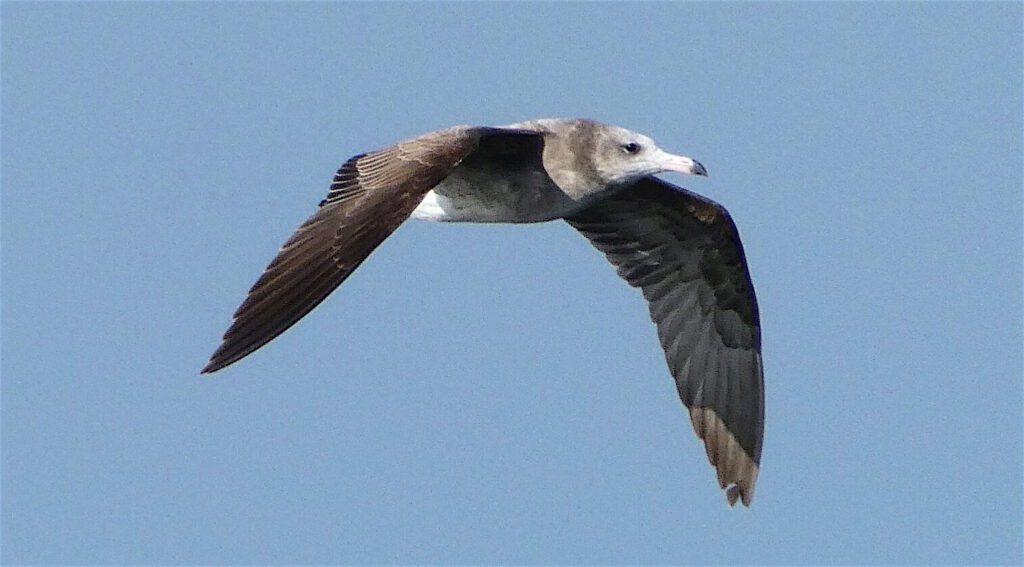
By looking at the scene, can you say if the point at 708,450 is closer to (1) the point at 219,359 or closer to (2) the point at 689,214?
(2) the point at 689,214

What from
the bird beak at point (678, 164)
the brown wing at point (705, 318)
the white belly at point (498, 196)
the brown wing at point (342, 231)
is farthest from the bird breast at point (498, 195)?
the brown wing at point (705, 318)

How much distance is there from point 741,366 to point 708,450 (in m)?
0.74

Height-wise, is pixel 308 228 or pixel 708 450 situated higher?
pixel 308 228

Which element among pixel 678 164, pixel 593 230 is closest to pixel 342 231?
pixel 678 164

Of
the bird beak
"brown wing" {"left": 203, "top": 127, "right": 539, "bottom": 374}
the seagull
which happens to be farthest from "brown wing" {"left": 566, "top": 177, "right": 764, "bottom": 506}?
"brown wing" {"left": 203, "top": 127, "right": 539, "bottom": 374}

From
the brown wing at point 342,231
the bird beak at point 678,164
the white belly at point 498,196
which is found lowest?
the brown wing at point 342,231

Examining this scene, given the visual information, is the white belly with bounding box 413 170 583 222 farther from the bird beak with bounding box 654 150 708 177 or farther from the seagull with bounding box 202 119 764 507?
the bird beak with bounding box 654 150 708 177

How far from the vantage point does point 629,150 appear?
11195mm

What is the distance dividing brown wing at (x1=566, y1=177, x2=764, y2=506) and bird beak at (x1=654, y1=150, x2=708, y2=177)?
6.44 feet

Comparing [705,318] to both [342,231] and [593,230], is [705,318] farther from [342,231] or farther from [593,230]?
[342,231]

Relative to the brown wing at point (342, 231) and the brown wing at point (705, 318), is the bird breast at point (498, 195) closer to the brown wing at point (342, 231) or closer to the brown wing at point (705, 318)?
the brown wing at point (342, 231)

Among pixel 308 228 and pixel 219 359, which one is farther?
pixel 308 228

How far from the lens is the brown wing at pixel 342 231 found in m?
9.59

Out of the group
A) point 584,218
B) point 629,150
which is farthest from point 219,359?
point 584,218
